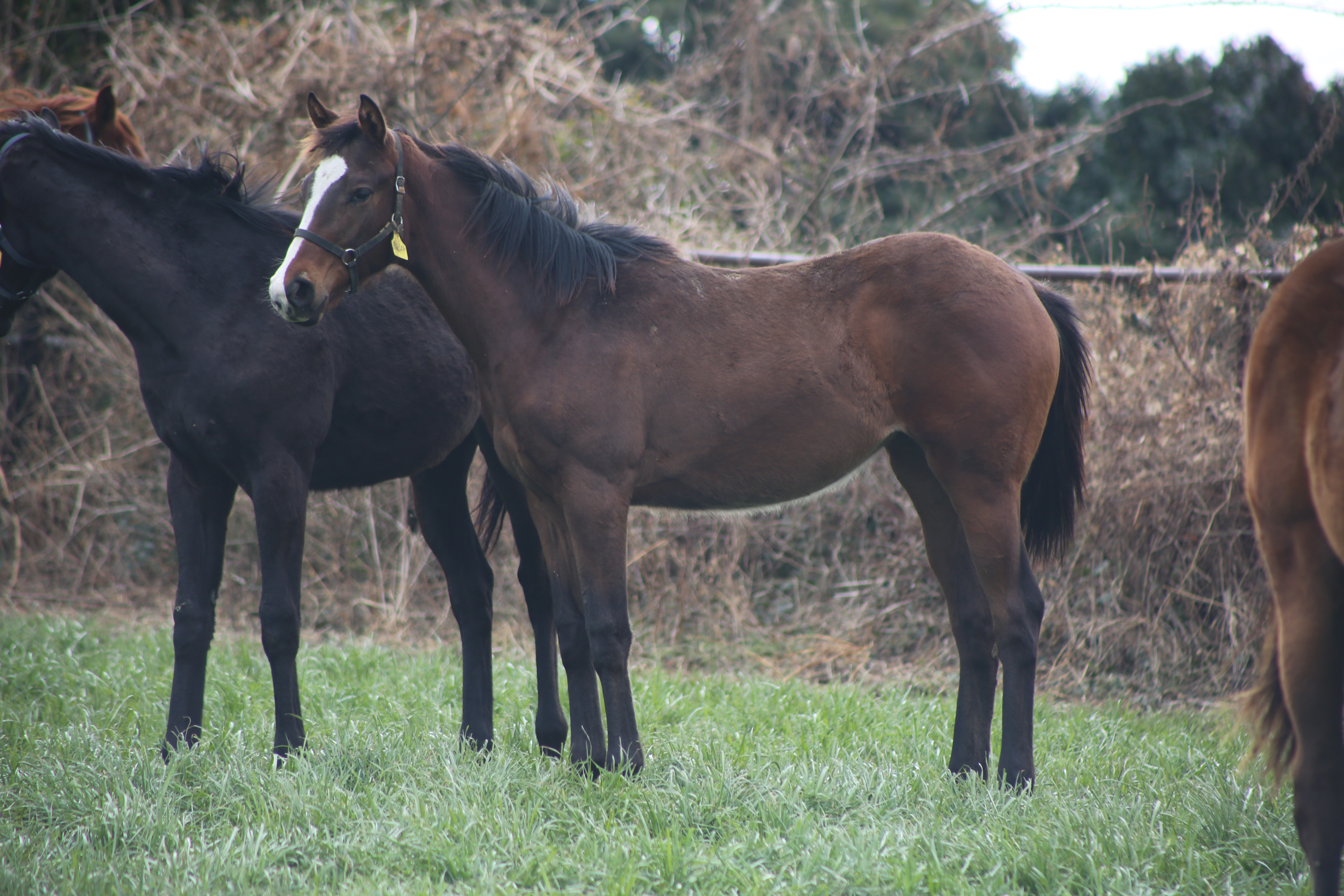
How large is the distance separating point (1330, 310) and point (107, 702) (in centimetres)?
511

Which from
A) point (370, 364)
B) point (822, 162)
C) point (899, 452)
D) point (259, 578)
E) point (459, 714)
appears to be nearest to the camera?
point (899, 452)

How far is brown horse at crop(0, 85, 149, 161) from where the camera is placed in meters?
4.54

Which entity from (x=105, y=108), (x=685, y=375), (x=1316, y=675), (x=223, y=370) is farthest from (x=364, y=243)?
(x=1316, y=675)

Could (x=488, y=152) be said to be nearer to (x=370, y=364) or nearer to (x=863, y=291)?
(x=370, y=364)

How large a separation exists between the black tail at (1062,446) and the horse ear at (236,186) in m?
3.29

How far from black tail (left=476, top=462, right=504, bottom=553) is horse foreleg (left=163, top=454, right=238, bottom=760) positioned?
1.17m

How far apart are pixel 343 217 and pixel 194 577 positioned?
1663 mm

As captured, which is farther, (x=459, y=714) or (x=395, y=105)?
(x=395, y=105)

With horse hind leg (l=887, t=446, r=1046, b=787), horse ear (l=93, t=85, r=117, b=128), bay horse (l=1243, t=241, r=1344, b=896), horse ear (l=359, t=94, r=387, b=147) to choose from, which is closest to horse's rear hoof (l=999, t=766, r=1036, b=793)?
horse hind leg (l=887, t=446, r=1046, b=787)

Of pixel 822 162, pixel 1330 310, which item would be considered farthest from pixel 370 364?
pixel 822 162

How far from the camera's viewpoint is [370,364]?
4.03 metres

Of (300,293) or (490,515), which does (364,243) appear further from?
(490,515)

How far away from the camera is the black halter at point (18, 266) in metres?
3.65

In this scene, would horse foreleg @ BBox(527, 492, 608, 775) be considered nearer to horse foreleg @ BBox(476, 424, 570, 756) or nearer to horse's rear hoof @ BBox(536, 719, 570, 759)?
horse foreleg @ BBox(476, 424, 570, 756)
